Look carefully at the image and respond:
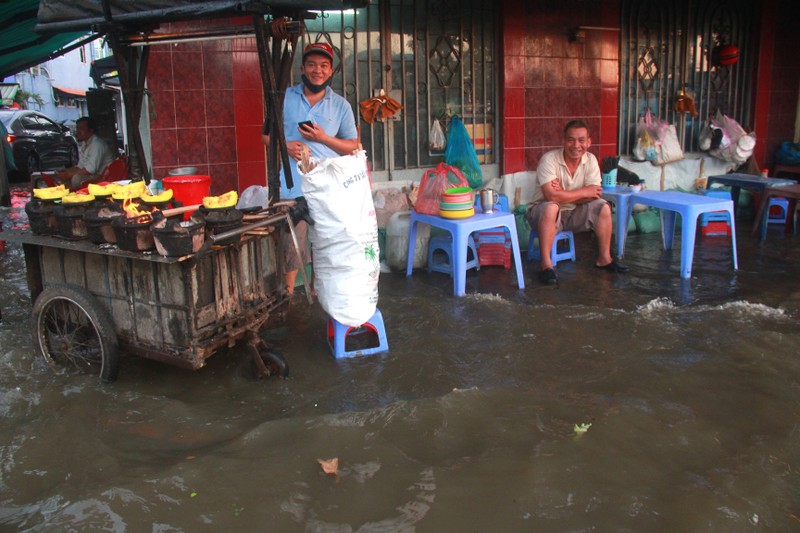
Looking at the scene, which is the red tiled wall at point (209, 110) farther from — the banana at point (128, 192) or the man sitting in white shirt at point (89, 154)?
the banana at point (128, 192)

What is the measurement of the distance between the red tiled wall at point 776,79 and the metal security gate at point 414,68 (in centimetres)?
412

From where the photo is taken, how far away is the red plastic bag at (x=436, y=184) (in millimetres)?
5895

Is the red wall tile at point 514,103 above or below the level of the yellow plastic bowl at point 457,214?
above

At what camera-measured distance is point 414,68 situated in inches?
272

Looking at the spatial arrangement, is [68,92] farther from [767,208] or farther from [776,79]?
[767,208]

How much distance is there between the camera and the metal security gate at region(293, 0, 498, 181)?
664cm

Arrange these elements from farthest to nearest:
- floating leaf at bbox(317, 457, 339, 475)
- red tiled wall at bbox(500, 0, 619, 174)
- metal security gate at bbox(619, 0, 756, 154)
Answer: metal security gate at bbox(619, 0, 756, 154)
red tiled wall at bbox(500, 0, 619, 174)
floating leaf at bbox(317, 457, 339, 475)

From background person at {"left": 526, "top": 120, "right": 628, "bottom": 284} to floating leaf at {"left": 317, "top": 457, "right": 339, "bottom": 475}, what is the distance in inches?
143

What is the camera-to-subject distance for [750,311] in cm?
493

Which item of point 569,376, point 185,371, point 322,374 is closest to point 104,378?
point 185,371

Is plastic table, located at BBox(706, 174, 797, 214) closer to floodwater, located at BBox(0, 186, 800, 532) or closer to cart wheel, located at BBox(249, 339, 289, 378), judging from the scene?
floodwater, located at BBox(0, 186, 800, 532)

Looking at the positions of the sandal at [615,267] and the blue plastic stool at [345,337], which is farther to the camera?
the sandal at [615,267]

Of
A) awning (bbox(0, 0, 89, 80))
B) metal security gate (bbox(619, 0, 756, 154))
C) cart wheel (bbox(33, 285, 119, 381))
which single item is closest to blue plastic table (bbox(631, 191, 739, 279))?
metal security gate (bbox(619, 0, 756, 154))

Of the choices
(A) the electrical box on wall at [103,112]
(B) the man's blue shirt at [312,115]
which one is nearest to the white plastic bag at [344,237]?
(B) the man's blue shirt at [312,115]
